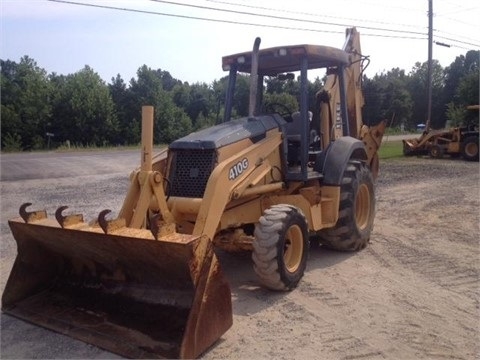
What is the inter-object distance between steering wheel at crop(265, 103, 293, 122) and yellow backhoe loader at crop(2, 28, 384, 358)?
→ 0.05ft

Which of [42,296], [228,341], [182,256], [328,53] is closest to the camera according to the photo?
[182,256]

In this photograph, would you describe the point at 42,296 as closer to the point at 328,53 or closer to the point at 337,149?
the point at 337,149

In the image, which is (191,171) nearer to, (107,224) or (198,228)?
(198,228)

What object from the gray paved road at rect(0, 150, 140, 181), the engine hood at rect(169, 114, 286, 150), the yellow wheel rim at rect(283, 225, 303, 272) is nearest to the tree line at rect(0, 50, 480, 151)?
the gray paved road at rect(0, 150, 140, 181)

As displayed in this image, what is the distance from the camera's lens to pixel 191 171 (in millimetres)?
5277

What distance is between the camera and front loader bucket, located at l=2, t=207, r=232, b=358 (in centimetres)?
383

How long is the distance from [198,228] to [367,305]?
1835 millimetres

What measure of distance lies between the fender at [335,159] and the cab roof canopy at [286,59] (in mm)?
1080

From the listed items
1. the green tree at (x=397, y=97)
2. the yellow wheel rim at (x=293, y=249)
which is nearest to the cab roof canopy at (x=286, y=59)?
the yellow wheel rim at (x=293, y=249)

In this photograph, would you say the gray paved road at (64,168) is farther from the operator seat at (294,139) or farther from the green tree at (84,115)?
the green tree at (84,115)

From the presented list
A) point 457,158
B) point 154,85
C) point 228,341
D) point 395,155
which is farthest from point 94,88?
point 228,341

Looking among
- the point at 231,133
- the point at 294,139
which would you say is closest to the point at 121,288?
the point at 231,133

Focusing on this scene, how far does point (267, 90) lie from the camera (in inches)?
284

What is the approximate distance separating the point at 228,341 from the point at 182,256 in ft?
2.86
